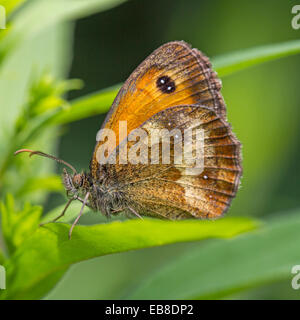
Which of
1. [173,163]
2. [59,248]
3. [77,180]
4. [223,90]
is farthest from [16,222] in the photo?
[223,90]

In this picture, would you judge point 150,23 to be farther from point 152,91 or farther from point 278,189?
point 152,91

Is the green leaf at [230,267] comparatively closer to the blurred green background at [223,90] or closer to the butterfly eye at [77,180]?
the butterfly eye at [77,180]

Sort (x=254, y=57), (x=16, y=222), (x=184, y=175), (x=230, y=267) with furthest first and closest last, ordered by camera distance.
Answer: (x=184, y=175) < (x=230, y=267) < (x=254, y=57) < (x=16, y=222)

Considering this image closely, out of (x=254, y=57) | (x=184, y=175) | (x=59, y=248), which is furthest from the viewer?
(x=184, y=175)

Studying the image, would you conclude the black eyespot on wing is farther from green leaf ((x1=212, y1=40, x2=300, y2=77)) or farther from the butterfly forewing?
green leaf ((x1=212, y1=40, x2=300, y2=77))

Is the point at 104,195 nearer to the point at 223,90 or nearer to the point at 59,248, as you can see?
the point at 59,248

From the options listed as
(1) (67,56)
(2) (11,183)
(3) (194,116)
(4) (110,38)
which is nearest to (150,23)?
(4) (110,38)
